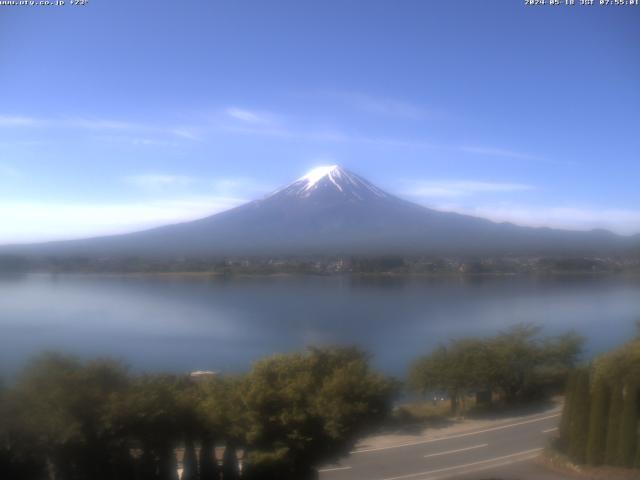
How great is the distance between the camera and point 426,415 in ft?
24.1

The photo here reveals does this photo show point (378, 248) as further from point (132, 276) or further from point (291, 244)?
point (132, 276)

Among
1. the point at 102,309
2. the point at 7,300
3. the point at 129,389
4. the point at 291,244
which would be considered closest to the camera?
the point at 129,389

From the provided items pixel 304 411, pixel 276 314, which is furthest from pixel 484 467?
pixel 276 314

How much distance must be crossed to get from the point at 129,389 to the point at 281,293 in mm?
9748

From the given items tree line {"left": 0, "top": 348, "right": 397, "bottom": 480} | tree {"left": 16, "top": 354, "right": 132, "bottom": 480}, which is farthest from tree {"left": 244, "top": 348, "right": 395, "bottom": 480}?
tree {"left": 16, "top": 354, "right": 132, "bottom": 480}

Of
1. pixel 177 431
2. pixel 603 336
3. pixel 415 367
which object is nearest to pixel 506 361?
pixel 415 367

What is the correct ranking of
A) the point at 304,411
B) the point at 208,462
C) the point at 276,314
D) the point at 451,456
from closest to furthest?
the point at 208,462
the point at 304,411
the point at 451,456
the point at 276,314

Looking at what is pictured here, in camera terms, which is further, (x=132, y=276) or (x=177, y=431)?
(x=132, y=276)

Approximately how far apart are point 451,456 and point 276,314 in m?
6.21

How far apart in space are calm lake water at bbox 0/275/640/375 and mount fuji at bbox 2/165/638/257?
107 centimetres

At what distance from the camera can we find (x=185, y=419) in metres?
4.36

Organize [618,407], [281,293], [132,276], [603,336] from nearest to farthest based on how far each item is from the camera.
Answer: [618,407] < [603,336] < [132,276] < [281,293]

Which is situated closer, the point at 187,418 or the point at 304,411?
the point at 187,418

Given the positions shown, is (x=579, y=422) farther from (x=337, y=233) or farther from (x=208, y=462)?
(x=337, y=233)
